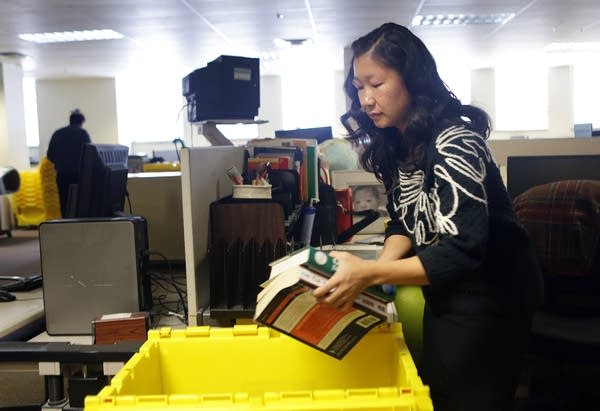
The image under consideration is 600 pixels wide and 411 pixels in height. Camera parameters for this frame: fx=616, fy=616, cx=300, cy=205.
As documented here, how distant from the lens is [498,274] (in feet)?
3.64

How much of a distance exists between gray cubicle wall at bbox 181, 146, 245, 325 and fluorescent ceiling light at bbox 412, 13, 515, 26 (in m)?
5.61

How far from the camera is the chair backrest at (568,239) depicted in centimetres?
217

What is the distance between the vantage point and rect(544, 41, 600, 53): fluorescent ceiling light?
367 inches

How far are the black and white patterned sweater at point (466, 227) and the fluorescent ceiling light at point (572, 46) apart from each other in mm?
9093

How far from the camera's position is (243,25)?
692 cm

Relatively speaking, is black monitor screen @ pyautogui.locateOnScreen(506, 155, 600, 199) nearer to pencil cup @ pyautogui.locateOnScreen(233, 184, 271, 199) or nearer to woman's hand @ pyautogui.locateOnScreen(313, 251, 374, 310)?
pencil cup @ pyautogui.locateOnScreen(233, 184, 271, 199)

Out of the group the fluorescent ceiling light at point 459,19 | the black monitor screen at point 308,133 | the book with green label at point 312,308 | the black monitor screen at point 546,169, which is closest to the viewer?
the book with green label at point 312,308

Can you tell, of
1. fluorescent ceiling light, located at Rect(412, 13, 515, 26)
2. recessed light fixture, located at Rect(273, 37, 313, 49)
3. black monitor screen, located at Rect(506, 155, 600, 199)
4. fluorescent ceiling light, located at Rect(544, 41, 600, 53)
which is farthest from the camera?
fluorescent ceiling light, located at Rect(544, 41, 600, 53)

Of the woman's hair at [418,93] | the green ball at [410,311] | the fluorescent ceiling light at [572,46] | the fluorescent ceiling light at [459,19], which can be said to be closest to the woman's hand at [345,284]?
the woman's hair at [418,93]

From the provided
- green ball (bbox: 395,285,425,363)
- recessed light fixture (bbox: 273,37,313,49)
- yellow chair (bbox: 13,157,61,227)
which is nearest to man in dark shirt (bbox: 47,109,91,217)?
yellow chair (bbox: 13,157,61,227)

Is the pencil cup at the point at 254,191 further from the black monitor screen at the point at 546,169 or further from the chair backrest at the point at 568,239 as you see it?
the black monitor screen at the point at 546,169

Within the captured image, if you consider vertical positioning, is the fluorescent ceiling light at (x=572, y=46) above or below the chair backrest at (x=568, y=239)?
above

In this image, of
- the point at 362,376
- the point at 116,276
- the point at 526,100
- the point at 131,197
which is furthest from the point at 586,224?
the point at 526,100

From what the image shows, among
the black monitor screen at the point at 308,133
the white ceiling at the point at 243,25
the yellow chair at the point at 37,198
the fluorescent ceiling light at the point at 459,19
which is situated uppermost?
the fluorescent ceiling light at the point at 459,19
